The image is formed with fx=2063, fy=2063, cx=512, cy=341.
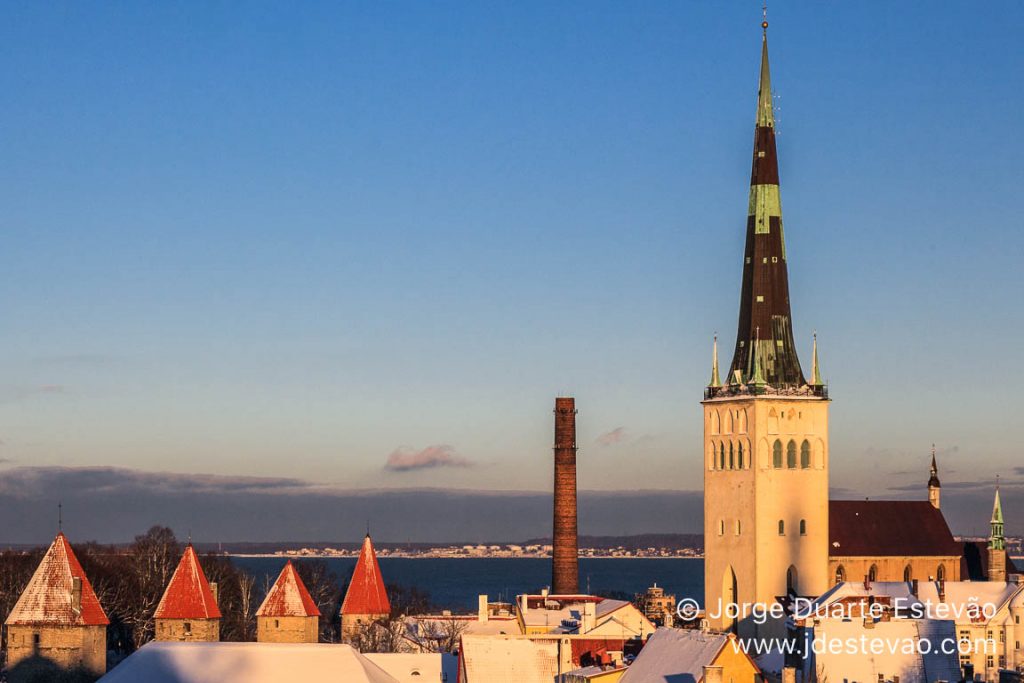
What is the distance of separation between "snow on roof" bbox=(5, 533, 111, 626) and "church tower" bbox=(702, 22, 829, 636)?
33914mm

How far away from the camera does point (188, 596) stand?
260 ft

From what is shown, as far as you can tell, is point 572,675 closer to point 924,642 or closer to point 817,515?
point 924,642

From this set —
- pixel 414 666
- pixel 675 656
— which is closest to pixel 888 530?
pixel 414 666

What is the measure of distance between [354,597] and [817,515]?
71.8ft

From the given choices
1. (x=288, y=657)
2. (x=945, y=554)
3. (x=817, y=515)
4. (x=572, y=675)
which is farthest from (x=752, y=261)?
(x=288, y=657)

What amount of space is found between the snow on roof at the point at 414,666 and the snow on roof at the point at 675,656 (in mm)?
13661

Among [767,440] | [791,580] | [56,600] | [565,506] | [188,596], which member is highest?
[767,440]

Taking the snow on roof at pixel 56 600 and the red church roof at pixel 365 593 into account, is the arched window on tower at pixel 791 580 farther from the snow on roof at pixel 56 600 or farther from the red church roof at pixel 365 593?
the snow on roof at pixel 56 600

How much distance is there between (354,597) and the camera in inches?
3654

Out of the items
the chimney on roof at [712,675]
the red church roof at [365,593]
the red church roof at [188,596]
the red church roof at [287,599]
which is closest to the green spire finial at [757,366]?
the red church roof at [365,593]

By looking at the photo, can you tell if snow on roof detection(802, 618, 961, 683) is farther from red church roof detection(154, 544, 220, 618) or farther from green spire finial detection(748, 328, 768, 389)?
green spire finial detection(748, 328, 768, 389)

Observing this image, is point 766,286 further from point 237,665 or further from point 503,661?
point 237,665

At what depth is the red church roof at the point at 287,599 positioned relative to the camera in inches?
3295

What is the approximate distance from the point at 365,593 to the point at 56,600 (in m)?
24.9
